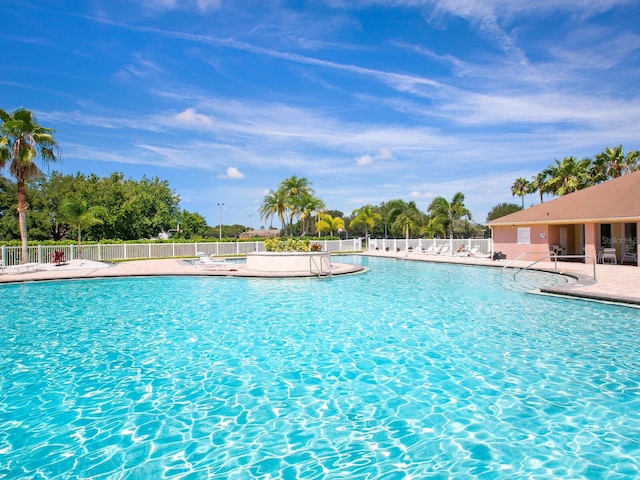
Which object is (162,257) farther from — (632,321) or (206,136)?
(632,321)

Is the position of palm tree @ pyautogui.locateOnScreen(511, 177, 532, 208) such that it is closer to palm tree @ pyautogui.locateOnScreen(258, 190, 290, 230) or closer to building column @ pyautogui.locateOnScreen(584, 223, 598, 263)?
building column @ pyautogui.locateOnScreen(584, 223, 598, 263)

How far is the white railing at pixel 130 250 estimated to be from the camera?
21.0 m

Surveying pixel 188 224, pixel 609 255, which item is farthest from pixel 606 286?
pixel 188 224

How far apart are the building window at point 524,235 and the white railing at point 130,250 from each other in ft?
42.8

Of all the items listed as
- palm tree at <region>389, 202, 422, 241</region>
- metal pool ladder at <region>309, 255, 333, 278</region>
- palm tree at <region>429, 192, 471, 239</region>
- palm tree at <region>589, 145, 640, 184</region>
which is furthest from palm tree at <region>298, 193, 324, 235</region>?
palm tree at <region>589, 145, 640, 184</region>

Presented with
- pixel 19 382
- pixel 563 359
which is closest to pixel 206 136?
pixel 19 382

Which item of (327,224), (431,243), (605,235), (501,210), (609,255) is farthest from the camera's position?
(501,210)

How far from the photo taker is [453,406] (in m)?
4.54

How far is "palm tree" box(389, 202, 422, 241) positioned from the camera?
134ft

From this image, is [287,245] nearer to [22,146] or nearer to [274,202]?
[22,146]

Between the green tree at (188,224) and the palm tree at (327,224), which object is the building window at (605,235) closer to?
the palm tree at (327,224)

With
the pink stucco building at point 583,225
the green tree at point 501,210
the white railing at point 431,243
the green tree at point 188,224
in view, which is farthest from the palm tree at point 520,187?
the green tree at point 188,224

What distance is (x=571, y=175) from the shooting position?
111 feet

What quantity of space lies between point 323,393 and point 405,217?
3737 centimetres
